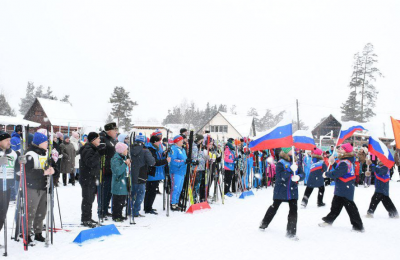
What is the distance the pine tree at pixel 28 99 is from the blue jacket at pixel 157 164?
76966mm

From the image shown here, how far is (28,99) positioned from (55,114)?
41303mm

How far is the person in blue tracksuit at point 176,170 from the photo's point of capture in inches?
325

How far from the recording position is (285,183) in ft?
19.9

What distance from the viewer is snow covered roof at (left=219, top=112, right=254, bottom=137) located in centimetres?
5376

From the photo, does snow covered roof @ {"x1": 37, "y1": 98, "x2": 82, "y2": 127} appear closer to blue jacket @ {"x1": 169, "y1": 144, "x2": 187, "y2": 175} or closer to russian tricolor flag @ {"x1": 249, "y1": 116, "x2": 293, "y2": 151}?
blue jacket @ {"x1": 169, "y1": 144, "x2": 187, "y2": 175}

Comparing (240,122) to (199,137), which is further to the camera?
(240,122)

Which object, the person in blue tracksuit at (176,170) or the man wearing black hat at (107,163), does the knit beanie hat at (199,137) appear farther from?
the man wearing black hat at (107,163)

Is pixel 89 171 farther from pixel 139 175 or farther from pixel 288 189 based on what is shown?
pixel 288 189

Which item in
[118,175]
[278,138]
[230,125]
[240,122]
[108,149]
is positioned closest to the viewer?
[278,138]

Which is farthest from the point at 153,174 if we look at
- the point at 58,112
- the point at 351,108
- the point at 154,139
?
the point at 351,108

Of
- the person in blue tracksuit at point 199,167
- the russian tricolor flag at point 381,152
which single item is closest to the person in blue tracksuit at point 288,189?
the russian tricolor flag at point 381,152

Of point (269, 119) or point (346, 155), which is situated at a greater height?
point (269, 119)

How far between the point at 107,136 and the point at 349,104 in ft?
157

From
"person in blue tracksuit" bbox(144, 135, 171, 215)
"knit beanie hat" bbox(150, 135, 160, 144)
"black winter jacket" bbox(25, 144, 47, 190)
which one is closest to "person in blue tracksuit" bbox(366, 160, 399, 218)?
"person in blue tracksuit" bbox(144, 135, 171, 215)
